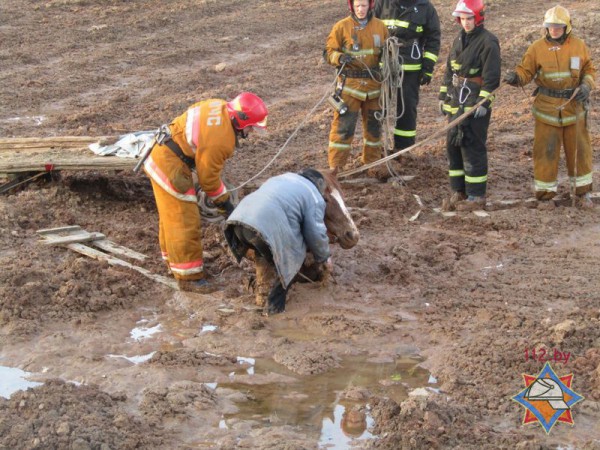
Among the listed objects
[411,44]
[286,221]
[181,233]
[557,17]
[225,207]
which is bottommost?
[181,233]

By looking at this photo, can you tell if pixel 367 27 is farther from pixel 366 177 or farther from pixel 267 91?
pixel 267 91

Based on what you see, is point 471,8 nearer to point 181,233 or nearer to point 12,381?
point 181,233

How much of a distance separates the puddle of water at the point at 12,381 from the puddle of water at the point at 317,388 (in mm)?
1372

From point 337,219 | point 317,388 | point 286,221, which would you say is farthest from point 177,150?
point 317,388

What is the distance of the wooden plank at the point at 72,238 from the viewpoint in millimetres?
8047

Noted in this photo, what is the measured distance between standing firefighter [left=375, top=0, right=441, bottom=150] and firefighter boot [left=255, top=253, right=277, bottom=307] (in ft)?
11.8

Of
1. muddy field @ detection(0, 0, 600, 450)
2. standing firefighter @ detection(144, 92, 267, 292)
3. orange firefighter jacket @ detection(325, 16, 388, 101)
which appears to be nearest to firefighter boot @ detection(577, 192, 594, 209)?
muddy field @ detection(0, 0, 600, 450)

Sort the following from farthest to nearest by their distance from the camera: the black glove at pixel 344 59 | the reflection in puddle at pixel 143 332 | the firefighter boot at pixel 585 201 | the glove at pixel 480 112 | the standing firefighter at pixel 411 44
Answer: the standing firefighter at pixel 411 44 → the black glove at pixel 344 59 → the firefighter boot at pixel 585 201 → the glove at pixel 480 112 → the reflection in puddle at pixel 143 332

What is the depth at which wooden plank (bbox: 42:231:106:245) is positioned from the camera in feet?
26.4

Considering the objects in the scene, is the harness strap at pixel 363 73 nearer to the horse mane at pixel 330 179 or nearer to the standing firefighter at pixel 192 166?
the horse mane at pixel 330 179

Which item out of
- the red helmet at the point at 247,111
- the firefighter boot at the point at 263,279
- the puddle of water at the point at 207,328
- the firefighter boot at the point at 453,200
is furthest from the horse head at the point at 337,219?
the firefighter boot at the point at 453,200

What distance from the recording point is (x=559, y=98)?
881 centimetres

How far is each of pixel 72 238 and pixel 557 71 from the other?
16.9 ft

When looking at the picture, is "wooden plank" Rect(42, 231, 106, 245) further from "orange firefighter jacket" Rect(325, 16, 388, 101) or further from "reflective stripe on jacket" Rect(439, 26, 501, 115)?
"reflective stripe on jacket" Rect(439, 26, 501, 115)
